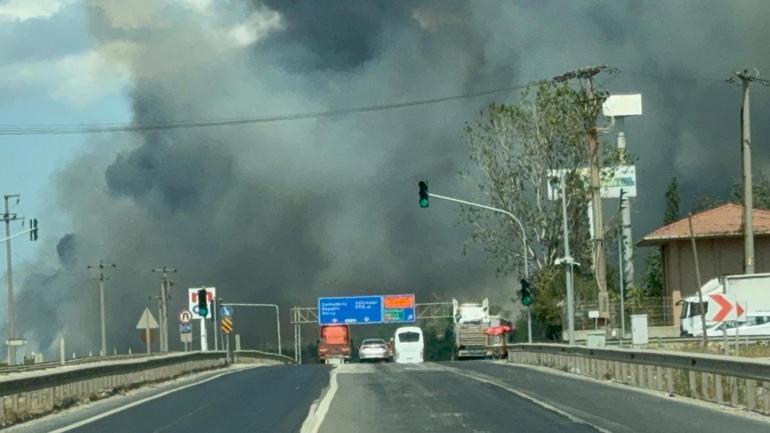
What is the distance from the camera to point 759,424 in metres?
20.9

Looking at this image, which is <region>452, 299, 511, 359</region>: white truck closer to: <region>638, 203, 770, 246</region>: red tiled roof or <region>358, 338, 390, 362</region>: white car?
<region>358, 338, 390, 362</region>: white car

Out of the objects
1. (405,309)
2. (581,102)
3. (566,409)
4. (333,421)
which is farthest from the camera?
(405,309)

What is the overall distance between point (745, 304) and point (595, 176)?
17.1m

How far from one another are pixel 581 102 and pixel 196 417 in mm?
50460

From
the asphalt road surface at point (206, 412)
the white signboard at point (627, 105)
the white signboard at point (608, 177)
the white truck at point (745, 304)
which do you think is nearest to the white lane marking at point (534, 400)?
the asphalt road surface at point (206, 412)

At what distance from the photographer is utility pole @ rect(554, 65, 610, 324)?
6519cm

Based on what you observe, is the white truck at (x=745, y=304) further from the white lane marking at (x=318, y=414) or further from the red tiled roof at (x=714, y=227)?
the white lane marking at (x=318, y=414)

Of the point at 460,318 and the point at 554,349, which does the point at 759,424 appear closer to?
the point at 554,349

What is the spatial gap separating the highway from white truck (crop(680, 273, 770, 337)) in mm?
18793

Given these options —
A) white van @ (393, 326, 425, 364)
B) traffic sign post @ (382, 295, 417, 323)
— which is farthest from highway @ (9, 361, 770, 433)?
traffic sign post @ (382, 295, 417, 323)

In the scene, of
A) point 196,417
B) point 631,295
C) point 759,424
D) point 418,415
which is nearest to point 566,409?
point 418,415

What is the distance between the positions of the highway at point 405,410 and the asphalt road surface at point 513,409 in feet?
0.05

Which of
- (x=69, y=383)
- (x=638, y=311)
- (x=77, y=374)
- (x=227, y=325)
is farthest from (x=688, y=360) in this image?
(x=638, y=311)

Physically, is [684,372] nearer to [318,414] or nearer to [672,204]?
[318,414]
